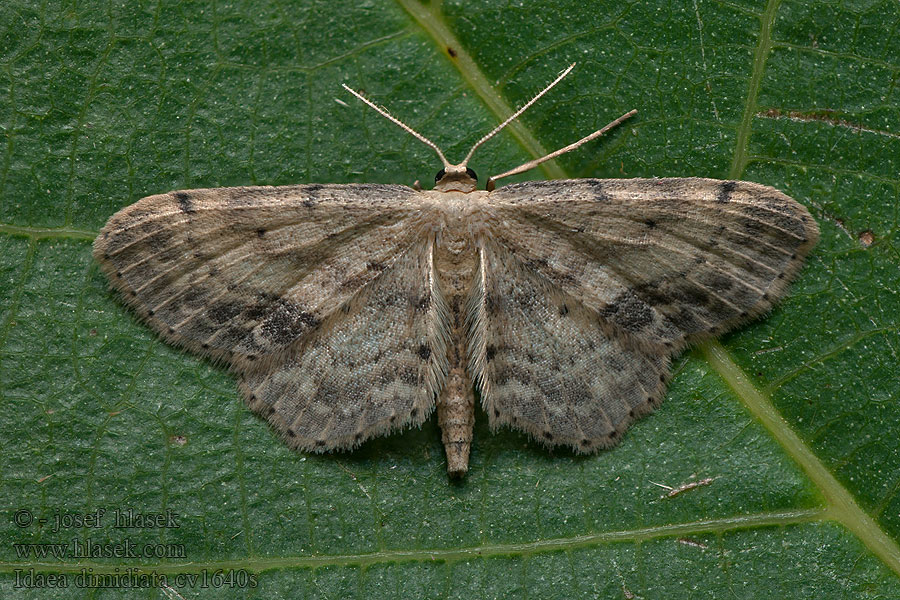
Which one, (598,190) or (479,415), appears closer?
(598,190)

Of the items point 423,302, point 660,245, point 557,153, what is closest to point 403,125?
point 557,153

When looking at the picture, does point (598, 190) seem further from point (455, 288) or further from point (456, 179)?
point (455, 288)

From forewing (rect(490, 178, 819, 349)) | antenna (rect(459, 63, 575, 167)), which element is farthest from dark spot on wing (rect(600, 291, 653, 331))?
antenna (rect(459, 63, 575, 167))

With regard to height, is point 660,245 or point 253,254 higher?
point 660,245

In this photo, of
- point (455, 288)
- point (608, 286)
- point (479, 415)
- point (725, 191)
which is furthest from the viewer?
point (479, 415)

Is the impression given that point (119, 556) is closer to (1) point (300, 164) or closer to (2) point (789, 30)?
(1) point (300, 164)

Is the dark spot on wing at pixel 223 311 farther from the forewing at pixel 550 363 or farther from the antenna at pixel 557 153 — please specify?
the antenna at pixel 557 153

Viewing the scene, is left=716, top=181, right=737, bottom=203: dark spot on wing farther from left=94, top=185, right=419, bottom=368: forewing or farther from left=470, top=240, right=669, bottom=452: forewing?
left=94, top=185, right=419, bottom=368: forewing
